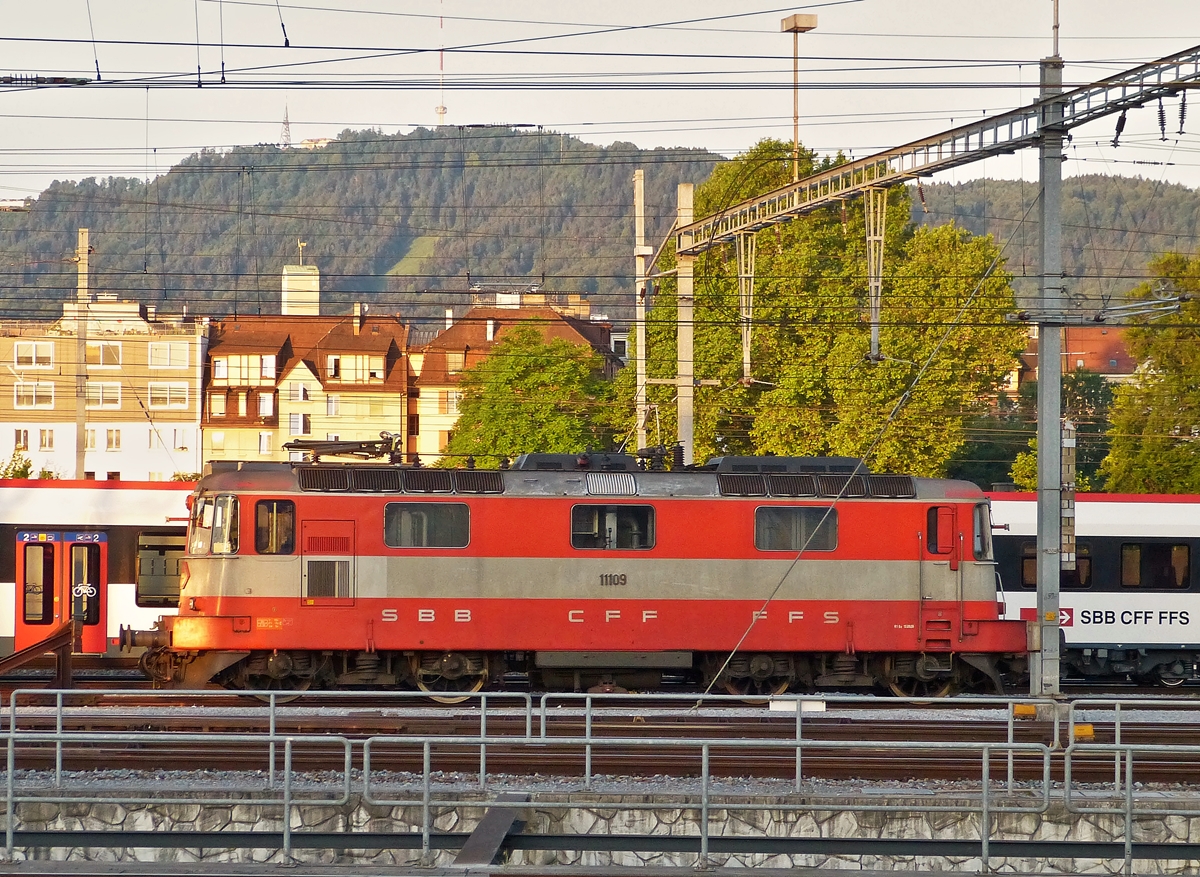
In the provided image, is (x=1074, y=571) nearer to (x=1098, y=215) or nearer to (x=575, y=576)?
(x=575, y=576)

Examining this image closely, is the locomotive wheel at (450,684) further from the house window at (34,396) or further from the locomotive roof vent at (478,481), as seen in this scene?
the house window at (34,396)

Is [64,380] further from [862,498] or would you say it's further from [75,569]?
[862,498]

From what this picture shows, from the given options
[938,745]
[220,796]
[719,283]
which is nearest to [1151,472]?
[719,283]

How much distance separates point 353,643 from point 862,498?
860 centimetres

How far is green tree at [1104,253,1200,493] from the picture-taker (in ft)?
162

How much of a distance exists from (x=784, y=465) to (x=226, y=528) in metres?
9.15

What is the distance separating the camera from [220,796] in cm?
1514

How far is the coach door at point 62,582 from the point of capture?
28406 millimetres

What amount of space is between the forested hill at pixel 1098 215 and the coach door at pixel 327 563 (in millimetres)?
99302

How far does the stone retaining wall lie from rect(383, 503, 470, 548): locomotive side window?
27.2 feet

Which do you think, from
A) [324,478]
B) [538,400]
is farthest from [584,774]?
[538,400]

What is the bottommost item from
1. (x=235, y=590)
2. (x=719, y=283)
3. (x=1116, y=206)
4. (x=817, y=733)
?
(x=817, y=733)

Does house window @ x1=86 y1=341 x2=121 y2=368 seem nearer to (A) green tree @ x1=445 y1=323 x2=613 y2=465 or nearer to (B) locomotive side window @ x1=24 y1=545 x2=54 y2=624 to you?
(A) green tree @ x1=445 y1=323 x2=613 y2=465

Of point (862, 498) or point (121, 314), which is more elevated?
point (121, 314)
